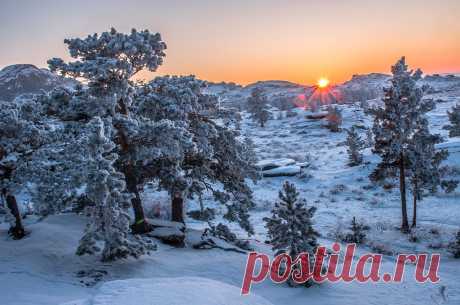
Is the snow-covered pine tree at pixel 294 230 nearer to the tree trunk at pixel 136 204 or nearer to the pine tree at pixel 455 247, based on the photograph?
the tree trunk at pixel 136 204

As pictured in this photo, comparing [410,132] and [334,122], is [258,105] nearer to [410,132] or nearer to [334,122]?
[334,122]

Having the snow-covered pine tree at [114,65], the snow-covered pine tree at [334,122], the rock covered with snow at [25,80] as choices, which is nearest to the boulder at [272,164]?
the snow-covered pine tree at [114,65]

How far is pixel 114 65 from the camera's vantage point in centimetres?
1167

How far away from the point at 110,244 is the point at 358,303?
7429mm

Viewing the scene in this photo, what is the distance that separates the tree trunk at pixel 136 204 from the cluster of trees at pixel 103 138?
42 mm

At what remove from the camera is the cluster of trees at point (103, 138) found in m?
10.6

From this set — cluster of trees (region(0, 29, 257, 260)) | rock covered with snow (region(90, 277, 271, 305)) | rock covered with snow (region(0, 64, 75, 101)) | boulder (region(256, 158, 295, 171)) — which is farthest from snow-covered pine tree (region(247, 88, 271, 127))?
rock covered with snow (region(0, 64, 75, 101))

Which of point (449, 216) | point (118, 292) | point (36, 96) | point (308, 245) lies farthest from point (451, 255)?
point (36, 96)

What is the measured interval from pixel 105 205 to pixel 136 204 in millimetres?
4282

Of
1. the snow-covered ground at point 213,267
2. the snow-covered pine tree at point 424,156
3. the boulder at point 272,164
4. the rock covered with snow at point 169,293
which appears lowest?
the snow-covered ground at point 213,267

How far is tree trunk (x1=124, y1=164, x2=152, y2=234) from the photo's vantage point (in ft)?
47.1

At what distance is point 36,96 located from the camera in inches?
564

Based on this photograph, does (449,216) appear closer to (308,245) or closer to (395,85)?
(395,85)

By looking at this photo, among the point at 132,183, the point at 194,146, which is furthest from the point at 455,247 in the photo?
the point at 132,183
